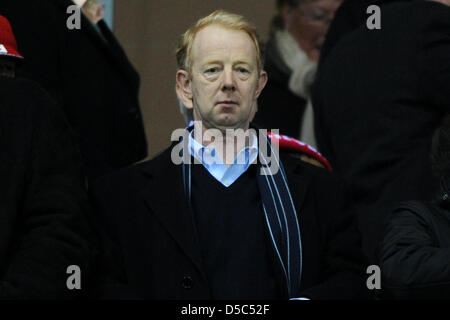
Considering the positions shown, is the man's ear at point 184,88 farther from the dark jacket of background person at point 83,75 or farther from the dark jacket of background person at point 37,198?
the dark jacket of background person at point 37,198

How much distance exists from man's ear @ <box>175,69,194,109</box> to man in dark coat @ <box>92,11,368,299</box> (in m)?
0.03

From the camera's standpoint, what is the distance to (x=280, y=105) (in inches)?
232

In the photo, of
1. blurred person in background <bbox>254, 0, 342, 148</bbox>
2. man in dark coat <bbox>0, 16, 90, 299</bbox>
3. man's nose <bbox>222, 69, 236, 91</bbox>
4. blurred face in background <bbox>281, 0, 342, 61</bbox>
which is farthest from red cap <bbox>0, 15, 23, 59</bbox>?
blurred face in background <bbox>281, 0, 342, 61</bbox>

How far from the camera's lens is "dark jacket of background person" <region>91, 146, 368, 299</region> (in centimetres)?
359

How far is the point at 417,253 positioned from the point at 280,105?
2.62 meters

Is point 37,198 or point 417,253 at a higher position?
point 37,198

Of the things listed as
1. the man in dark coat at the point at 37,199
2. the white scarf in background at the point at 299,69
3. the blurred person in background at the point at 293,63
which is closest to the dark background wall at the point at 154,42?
the blurred person in background at the point at 293,63

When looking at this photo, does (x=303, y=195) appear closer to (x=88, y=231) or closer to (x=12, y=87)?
(x=88, y=231)

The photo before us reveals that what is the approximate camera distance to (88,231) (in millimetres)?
3418

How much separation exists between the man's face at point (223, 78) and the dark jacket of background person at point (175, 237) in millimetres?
223

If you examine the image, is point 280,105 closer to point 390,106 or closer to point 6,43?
point 390,106

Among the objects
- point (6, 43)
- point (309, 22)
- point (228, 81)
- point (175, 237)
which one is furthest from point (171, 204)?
point (309, 22)

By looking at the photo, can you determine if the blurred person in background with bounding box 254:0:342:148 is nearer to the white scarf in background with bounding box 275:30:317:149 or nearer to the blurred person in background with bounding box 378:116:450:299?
the white scarf in background with bounding box 275:30:317:149

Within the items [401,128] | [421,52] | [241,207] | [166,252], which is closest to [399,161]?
[401,128]
